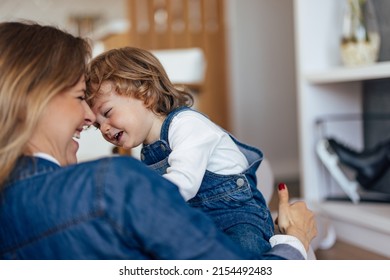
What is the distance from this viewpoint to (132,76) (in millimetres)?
933

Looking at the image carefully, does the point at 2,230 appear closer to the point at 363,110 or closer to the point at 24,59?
the point at 24,59

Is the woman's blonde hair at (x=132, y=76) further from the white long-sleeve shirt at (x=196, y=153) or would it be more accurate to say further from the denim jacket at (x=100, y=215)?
the denim jacket at (x=100, y=215)

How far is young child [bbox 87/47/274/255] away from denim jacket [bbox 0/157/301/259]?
0.27 meters

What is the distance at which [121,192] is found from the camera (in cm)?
56

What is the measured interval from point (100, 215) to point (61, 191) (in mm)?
49

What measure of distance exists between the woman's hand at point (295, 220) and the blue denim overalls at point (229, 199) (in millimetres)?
40

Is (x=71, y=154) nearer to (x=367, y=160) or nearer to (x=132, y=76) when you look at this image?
(x=132, y=76)

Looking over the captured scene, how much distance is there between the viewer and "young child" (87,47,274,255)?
90 cm

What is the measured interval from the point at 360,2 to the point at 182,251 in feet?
4.91

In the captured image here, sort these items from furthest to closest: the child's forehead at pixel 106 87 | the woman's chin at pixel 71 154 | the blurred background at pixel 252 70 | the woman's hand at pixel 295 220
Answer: the blurred background at pixel 252 70 < the child's forehead at pixel 106 87 < the woman's hand at pixel 295 220 < the woman's chin at pixel 71 154

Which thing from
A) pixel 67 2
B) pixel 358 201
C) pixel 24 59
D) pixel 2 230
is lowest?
pixel 358 201

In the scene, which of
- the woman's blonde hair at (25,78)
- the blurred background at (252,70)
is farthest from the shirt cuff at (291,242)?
the blurred background at (252,70)

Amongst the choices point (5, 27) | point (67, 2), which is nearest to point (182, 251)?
point (5, 27)

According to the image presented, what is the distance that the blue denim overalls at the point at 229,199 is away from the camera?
89cm
